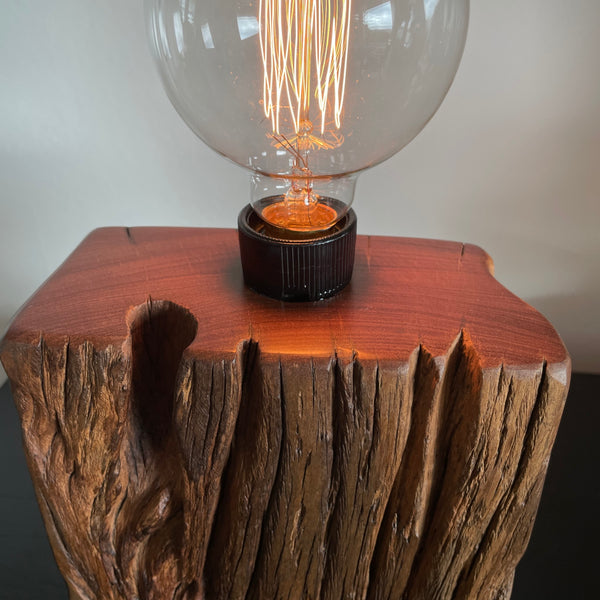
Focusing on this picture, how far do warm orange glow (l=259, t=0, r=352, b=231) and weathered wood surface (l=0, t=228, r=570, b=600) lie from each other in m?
0.16

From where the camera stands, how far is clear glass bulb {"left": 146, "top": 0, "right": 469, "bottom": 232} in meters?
0.60

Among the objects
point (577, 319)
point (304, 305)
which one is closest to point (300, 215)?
point (304, 305)

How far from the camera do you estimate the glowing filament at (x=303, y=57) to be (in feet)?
1.99

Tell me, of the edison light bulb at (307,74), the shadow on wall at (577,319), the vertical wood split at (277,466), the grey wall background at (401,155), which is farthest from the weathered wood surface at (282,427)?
the shadow on wall at (577,319)

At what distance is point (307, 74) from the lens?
0.66m

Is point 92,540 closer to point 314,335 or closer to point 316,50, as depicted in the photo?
point 314,335

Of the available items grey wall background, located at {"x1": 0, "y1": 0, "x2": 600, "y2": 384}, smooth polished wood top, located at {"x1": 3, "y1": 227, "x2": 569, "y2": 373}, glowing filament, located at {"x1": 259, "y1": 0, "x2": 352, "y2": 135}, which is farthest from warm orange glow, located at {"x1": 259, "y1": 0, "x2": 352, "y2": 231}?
grey wall background, located at {"x1": 0, "y1": 0, "x2": 600, "y2": 384}

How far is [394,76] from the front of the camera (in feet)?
2.04

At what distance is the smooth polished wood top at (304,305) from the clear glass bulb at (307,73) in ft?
0.39

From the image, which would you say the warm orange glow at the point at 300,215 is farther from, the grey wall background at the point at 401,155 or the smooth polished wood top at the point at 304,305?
the grey wall background at the point at 401,155

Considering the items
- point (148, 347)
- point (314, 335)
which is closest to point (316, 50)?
point (314, 335)

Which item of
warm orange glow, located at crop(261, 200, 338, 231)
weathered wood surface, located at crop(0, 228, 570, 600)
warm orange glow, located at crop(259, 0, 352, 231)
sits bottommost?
weathered wood surface, located at crop(0, 228, 570, 600)

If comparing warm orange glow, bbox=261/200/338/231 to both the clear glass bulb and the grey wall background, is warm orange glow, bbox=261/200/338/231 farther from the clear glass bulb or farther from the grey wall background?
the grey wall background

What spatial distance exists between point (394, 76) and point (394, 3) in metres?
0.07
